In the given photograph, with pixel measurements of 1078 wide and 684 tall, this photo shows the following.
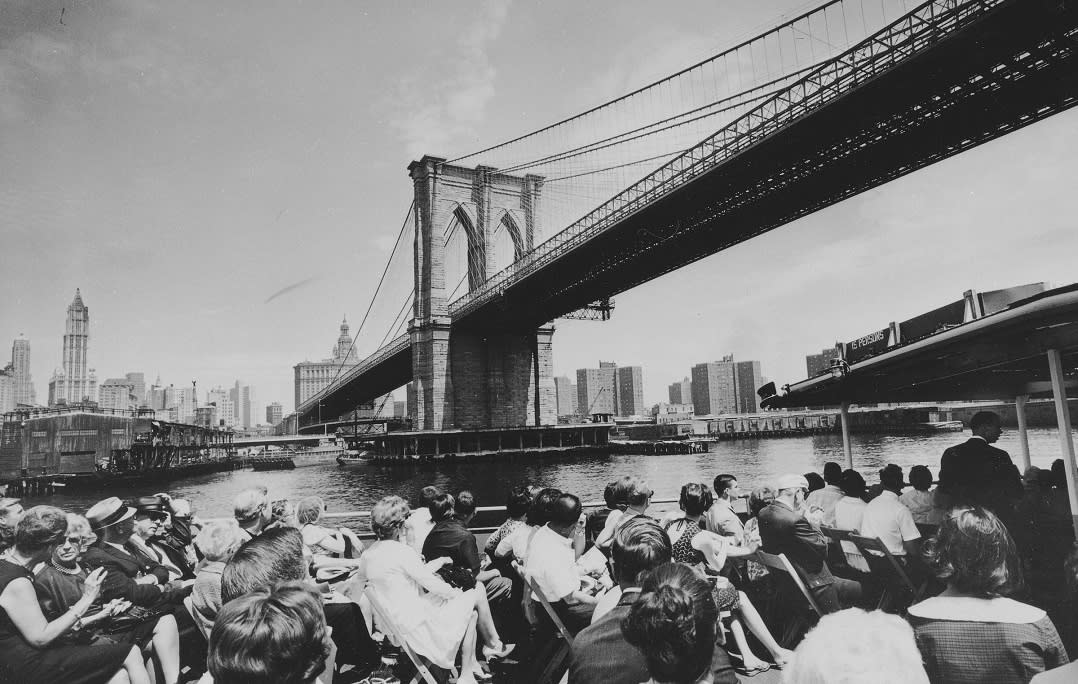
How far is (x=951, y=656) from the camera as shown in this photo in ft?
5.70

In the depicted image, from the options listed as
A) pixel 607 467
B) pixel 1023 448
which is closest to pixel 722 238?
pixel 607 467

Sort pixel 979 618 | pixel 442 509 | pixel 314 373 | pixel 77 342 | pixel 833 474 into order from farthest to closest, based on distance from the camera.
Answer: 1. pixel 314 373
2. pixel 77 342
3. pixel 833 474
4. pixel 442 509
5. pixel 979 618

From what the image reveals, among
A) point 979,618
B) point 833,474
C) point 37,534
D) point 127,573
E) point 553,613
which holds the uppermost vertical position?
point 37,534

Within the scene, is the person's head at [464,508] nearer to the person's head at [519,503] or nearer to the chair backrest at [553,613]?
the person's head at [519,503]

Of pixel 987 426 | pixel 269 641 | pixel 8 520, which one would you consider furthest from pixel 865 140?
pixel 269 641

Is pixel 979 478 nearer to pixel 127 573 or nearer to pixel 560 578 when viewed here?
pixel 560 578

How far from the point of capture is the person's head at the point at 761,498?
12.1ft

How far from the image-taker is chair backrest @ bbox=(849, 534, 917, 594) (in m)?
3.51

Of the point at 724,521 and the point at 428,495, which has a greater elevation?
the point at 428,495

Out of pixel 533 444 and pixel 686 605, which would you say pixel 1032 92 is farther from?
pixel 533 444

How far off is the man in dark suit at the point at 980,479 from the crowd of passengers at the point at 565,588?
0.04 feet

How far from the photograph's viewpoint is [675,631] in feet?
4.91

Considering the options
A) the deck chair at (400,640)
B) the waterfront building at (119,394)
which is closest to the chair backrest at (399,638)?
the deck chair at (400,640)

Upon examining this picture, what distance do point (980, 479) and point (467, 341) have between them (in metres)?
37.2
